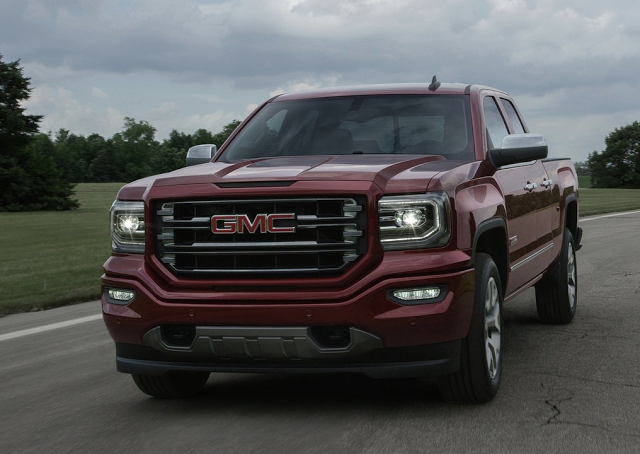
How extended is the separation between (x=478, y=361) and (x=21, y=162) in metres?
57.1

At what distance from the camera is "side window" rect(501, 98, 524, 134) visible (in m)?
7.90

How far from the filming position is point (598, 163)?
431 ft

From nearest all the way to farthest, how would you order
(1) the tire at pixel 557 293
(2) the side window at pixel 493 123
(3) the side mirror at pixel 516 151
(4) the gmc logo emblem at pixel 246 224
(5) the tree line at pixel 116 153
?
(4) the gmc logo emblem at pixel 246 224 → (3) the side mirror at pixel 516 151 → (2) the side window at pixel 493 123 → (1) the tire at pixel 557 293 → (5) the tree line at pixel 116 153

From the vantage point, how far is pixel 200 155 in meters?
6.86

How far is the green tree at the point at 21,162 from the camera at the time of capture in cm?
5591

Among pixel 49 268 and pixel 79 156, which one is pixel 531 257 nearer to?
pixel 49 268

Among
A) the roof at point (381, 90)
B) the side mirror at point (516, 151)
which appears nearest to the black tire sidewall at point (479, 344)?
the side mirror at point (516, 151)

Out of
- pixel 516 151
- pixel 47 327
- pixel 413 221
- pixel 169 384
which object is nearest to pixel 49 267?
pixel 47 327

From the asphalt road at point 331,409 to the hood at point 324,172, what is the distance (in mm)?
1194

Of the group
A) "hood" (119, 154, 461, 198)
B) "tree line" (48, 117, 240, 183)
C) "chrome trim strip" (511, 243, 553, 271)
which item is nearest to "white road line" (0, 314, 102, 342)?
"hood" (119, 154, 461, 198)

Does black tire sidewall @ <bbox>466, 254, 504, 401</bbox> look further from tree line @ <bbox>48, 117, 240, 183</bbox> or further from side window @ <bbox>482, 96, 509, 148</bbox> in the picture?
tree line @ <bbox>48, 117, 240, 183</bbox>

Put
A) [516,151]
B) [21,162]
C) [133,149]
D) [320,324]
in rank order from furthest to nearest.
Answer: [133,149] < [21,162] < [516,151] < [320,324]

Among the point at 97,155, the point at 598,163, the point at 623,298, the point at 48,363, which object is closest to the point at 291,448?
the point at 48,363

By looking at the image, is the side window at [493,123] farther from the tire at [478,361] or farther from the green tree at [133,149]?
the green tree at [133,149]
